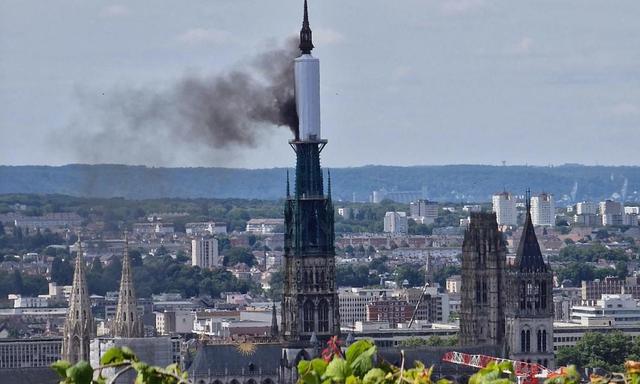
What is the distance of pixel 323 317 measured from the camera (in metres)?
73.8

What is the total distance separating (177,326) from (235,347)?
53406 mm

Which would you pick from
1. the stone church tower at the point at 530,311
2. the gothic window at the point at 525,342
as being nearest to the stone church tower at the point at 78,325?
the stone church tower at the point at 530,311

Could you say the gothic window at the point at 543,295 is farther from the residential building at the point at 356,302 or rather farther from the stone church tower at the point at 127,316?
the residential building at the point at 356,302

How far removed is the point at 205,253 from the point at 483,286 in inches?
4032

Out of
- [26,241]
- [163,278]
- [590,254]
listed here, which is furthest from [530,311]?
[590,254]

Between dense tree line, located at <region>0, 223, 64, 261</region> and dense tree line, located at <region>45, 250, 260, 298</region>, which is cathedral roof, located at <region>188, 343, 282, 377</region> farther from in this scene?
dense tree line, located at <region>0, 223, 64, 261</region>

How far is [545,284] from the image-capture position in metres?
79.5

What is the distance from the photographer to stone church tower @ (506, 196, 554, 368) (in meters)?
78.2

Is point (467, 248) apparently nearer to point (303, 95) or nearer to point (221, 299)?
point (303, 95)

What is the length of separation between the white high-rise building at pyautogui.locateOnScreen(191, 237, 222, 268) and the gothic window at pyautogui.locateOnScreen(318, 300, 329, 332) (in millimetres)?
101358

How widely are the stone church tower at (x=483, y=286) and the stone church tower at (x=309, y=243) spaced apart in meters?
6.65

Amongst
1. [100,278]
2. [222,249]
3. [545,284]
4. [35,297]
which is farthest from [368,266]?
[545,284]

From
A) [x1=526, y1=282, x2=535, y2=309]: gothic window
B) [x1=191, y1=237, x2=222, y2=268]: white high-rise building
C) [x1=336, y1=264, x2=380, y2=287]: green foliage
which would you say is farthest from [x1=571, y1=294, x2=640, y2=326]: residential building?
[x1=191, y1=237, x2=222, y2=268]: white high-rise building

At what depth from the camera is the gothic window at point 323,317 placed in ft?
241
